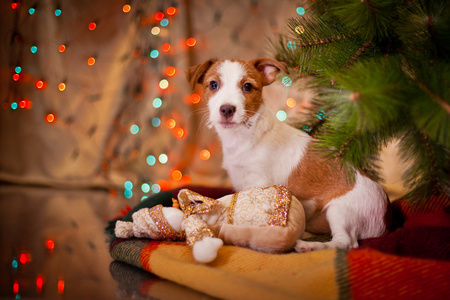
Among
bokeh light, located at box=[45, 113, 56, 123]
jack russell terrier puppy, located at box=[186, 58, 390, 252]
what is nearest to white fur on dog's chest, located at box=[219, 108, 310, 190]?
jack russell terrier puppy, located at box=[186, 58, 390, 252]

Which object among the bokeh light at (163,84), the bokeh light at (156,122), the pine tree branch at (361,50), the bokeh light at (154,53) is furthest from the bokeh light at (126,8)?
the pine tree branch at (361,50)

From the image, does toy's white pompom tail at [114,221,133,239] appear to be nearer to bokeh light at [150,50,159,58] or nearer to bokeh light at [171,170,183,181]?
bokeh light at [171,170,183,181]

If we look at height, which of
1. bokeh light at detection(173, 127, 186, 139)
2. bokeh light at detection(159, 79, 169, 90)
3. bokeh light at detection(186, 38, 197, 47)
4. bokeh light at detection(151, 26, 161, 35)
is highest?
bokeh light at detection(151, 26, 161, 35)

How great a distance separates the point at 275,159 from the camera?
70.5 inches

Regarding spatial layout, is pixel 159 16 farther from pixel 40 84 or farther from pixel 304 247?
pixel 304 247

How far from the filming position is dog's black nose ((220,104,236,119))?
65.9 inches

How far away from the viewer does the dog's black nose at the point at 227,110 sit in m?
1.67

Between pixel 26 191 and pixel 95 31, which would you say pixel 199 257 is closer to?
pixel 26 191

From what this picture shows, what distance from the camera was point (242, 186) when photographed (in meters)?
1.82

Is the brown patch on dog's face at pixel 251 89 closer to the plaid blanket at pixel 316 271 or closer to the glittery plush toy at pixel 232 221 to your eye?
the glittery plush toy at pixel 232 221

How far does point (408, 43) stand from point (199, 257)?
1.00 metres

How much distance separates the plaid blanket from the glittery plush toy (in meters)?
0.06

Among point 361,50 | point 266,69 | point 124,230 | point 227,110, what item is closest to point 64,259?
point 124,230

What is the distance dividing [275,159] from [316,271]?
77 cm
